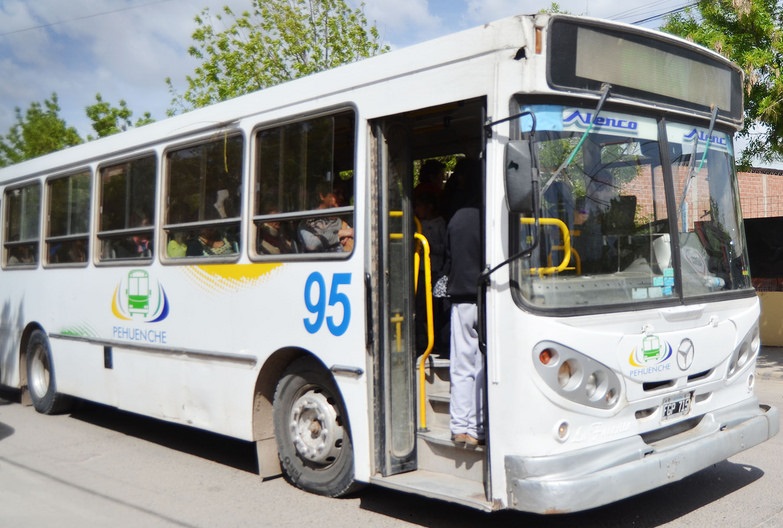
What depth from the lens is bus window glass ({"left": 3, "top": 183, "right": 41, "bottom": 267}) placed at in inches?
411

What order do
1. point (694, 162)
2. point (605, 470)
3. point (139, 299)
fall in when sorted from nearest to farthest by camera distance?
1. point (605, 470)
2. point (694, 162)
3. point (139, 299)

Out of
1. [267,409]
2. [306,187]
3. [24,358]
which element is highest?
[306,187]

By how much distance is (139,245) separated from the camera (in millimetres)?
8438

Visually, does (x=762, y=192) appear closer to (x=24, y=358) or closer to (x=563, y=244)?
(x=24, y=358)

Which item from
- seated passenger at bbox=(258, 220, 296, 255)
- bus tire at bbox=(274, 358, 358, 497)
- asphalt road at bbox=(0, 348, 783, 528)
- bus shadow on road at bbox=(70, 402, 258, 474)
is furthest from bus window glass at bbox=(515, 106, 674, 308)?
bus shadow on road at bbox=(70, 402, 258, 474)

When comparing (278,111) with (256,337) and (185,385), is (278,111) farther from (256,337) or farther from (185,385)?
(185,385)

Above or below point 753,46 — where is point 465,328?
below

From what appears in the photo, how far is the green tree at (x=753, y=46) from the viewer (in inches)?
474

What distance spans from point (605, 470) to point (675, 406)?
2.92 feet

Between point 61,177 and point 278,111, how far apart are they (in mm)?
4258

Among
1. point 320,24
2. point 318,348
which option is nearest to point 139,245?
point 318,348

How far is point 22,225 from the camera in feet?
35.3

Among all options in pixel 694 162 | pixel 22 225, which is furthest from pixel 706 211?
pixel 22 225

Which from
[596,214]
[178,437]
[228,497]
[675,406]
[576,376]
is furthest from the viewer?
[178,437]
